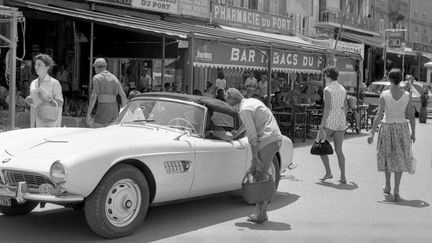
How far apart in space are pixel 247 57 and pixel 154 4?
6.23 meters

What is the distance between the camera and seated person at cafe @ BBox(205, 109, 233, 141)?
6863 millimetres

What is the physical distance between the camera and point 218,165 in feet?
22.3

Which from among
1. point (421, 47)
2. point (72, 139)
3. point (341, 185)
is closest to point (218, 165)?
point (72, 139)

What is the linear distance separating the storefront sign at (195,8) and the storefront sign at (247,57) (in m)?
5.57

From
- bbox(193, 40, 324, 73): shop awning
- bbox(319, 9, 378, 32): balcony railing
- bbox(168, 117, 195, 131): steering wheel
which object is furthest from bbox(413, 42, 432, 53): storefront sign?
bbox(168, 117, 195, 131): steering wheel

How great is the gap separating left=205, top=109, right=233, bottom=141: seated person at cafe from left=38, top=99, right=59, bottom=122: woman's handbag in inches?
88.0

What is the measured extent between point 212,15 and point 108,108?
13.8 metres

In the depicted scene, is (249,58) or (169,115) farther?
(249,58)

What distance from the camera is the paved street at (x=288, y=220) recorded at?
5941mm

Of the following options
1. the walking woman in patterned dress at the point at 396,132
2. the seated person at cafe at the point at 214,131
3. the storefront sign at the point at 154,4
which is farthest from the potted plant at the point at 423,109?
the seated person at cafe at the point at 214,131

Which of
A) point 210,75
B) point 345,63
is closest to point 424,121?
point 345,63

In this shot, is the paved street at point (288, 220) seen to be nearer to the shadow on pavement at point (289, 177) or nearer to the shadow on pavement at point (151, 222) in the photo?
the shadow on pavement at point (151, 222)

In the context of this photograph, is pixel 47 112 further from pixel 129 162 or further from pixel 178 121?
pixel 129 162

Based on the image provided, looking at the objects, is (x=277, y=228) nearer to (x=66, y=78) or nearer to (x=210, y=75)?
(x=66, y=78)
